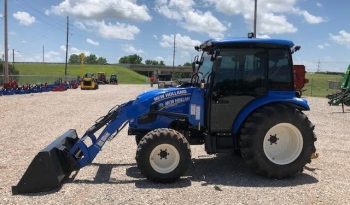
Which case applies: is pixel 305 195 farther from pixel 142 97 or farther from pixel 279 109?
pixel 142 97

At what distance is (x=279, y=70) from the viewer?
8.64 m

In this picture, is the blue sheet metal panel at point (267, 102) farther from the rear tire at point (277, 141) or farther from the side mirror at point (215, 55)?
the side mirror at point (215, 55)

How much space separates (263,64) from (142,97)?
223cm

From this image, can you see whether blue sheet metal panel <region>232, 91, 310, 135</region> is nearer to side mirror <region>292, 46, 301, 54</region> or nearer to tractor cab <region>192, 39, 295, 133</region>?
tractor cab <region>192, 39, 295, 133</region>

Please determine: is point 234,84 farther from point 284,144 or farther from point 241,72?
point 284,144

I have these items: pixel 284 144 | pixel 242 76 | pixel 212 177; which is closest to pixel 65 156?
pixel 212 177

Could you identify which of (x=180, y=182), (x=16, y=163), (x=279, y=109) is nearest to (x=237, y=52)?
(x=279, y=109)

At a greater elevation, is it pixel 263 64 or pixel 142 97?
pixel 263 64

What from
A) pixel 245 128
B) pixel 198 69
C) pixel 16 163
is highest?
pixel 198 69

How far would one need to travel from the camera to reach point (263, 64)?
860 centimetres

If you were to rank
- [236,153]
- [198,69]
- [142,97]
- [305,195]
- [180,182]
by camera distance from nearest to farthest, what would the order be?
[305,195]
[180,182]
[142,97]
[198,69]
[236,153]

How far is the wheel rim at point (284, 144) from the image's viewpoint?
27.8 feet

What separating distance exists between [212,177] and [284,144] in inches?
55.4

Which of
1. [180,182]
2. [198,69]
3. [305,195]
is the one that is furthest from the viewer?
[198,69]
